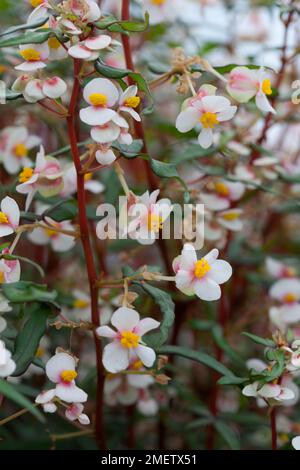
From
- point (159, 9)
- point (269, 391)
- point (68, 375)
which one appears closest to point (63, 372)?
point (68, 375)

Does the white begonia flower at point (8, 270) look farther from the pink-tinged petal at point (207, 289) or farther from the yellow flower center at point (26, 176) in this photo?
the pink-tinged petal at point (207, 289)

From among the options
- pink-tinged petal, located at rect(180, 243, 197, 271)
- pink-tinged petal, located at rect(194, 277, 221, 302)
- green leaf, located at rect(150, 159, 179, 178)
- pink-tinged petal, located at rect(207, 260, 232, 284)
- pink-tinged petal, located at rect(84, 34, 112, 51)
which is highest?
pink-tinged petal, located at rect(84, 34, 112, 51)

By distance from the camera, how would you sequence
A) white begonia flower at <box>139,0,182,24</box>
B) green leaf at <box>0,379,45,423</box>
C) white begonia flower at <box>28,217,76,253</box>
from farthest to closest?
white begonia flower at <box>139,0,182,24</box>
white begonia flower at <box>28,217,76,253</box>
green leaf at <box>0,379,45,423</box>

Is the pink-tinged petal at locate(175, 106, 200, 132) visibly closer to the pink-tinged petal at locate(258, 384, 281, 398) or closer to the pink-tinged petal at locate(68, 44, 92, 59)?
the pink-tinged petal at locate(68, 44, 92, 59)

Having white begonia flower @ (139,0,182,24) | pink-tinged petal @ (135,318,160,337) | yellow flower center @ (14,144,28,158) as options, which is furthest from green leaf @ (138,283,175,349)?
white begonia flower @ (139,0,182,24)

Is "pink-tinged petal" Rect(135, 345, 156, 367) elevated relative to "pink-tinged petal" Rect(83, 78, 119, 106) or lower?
lower
